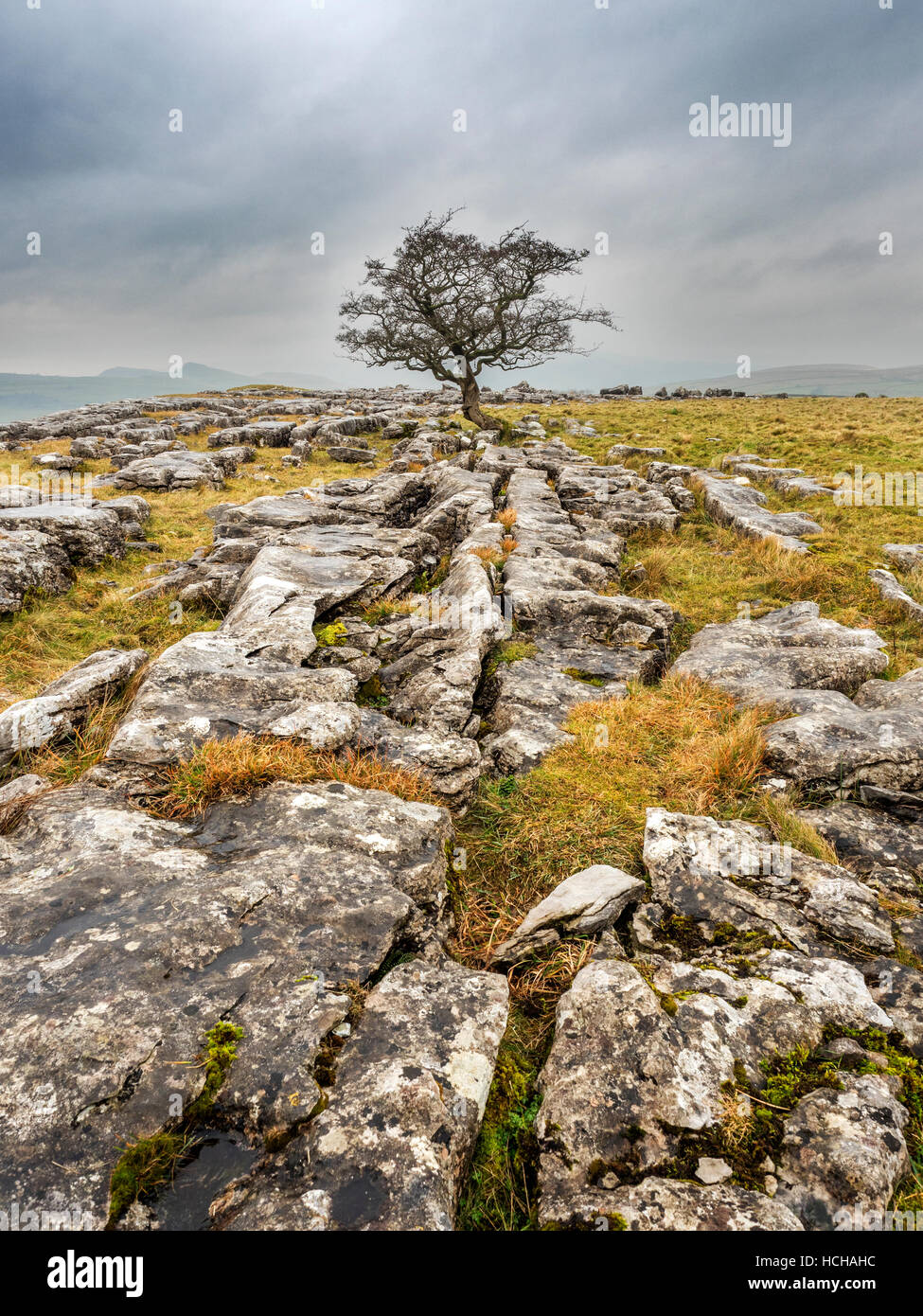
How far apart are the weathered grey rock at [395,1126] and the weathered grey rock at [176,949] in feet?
0.35

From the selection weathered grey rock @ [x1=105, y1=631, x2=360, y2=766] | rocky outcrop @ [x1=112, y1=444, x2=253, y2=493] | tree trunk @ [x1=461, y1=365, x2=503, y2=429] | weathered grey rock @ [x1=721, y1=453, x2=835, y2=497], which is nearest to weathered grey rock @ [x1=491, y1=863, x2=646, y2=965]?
weathered grey rock @ [x1=105, y1=631, x2=360, y2=766]

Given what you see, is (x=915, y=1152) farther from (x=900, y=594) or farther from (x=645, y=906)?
(x=900, y=594)

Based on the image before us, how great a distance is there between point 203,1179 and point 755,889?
4190 millimetres

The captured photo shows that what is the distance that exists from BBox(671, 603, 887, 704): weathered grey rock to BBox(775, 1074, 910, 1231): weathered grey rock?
15.9ft

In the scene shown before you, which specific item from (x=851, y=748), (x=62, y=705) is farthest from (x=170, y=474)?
(x=851, y=748)

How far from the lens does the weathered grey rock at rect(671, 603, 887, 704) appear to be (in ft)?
25.9

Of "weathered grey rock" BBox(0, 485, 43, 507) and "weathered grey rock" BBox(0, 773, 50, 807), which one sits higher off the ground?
"weathered grey rock" BBox(0, 485, 43, 507)

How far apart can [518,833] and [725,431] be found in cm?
3424

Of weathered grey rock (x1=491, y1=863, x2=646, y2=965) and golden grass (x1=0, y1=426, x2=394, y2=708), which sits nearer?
weathered grey rock (x1=491, y1=863, x2=646, y2=965)

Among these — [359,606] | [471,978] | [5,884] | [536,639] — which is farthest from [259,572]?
[471,978]

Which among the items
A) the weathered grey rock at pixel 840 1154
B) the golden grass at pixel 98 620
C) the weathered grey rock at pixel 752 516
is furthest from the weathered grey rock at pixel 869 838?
the weathered grey rock at pixel 752 516

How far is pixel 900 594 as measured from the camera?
10797 mm

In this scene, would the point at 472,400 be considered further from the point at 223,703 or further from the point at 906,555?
the point at 223,703

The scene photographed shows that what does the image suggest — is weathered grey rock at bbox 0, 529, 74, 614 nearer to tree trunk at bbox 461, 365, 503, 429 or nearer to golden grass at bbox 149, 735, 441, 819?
golden grass at bbox 149, 735, 441, 819
